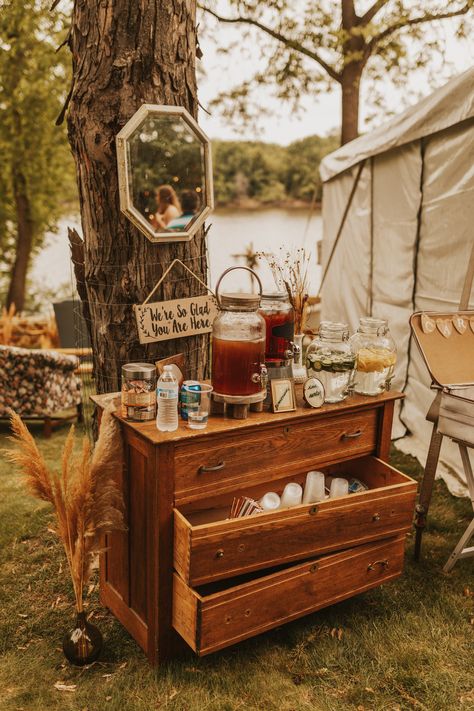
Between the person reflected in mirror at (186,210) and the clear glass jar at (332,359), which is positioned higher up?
the person reflected in mirror at (186,210)

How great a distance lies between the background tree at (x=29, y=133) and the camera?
8.84 meters

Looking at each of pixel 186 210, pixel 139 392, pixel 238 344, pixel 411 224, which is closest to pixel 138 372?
pixel 139 392

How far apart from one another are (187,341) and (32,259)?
31.8ft

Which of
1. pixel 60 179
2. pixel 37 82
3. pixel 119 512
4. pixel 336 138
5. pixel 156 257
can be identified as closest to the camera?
pixel 119 512

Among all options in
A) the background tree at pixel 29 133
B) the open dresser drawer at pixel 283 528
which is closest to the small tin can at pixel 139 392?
the open dresser drawer at pixel 283 528

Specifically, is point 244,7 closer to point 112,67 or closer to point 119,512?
point 112,67

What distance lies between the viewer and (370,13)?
794 cm

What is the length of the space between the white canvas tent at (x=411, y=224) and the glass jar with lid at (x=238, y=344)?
6.50ft

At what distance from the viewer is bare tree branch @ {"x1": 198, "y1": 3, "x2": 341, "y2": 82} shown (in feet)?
26.8

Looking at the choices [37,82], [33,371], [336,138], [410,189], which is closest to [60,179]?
[37,82]

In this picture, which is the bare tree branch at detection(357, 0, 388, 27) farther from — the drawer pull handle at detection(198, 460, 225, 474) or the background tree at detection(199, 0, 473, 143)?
the drawer pull handle at detection(198, 460, 225, 474)

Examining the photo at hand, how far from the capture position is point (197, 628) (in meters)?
1.98

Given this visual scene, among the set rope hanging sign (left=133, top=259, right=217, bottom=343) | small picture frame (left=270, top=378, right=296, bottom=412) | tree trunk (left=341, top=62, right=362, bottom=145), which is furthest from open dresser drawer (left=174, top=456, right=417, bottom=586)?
tree trunk (left=341, top=62, right=362, bottom=145)

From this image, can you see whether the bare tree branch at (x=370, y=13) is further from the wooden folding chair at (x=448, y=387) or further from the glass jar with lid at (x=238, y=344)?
the glass jar with lid at (x=238, y=344)
